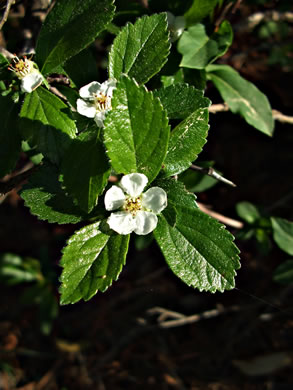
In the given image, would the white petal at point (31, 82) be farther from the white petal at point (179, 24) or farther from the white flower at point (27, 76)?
the white petal at point (179, 24)

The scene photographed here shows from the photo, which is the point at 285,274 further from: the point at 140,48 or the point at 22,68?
the point at 22,68

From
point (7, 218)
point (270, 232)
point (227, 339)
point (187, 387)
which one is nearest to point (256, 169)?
point (270, 232)

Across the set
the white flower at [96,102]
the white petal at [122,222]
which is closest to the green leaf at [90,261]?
the white petal at [122,222]

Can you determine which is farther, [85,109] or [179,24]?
[179,24]

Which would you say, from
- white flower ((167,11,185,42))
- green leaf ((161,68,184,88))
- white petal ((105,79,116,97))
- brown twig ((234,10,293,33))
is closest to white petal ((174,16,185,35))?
white flower ((167,11,185,42))

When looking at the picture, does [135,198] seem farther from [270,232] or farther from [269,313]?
[269,313]

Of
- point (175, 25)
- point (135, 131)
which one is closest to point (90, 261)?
point (135, 131)
